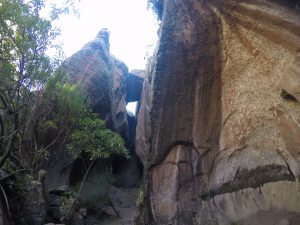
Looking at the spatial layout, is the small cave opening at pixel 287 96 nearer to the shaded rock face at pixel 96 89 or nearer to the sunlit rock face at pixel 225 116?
the sunlit rock face at pixel 225 116

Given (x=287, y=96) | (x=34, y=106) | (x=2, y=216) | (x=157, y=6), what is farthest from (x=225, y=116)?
(x=34, y=106)

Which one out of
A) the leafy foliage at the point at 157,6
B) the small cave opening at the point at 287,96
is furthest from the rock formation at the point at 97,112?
the small cave opening at the point at 287,96

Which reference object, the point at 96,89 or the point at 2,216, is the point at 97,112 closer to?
the point at 96,89

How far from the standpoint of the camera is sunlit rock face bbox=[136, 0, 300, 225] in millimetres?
6230

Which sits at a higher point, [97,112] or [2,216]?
[97,112]

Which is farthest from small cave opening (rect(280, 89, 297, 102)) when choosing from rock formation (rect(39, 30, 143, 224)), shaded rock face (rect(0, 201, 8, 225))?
rock formation (rect(39, 30, 143, 224))

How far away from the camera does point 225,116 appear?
7.87 m

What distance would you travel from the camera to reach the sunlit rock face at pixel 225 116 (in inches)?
245

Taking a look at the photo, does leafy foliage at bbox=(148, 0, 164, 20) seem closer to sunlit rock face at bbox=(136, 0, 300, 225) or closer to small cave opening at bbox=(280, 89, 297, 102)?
sunlit rock face at bbox=(136, 0, 300, 225)

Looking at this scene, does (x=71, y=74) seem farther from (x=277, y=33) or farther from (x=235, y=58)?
(x=277, y=33)

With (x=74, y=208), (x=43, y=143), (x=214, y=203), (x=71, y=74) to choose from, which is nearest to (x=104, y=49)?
(x=71, y=74)

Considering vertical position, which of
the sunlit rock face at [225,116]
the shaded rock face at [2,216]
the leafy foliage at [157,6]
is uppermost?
the leafy foliage at [157,6]

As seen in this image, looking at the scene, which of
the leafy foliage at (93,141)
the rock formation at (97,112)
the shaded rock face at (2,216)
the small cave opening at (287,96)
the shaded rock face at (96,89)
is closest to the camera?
the small cave opening at (287,96)

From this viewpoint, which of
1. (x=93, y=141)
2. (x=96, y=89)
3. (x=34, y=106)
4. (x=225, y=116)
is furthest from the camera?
(x=96, y=89)
